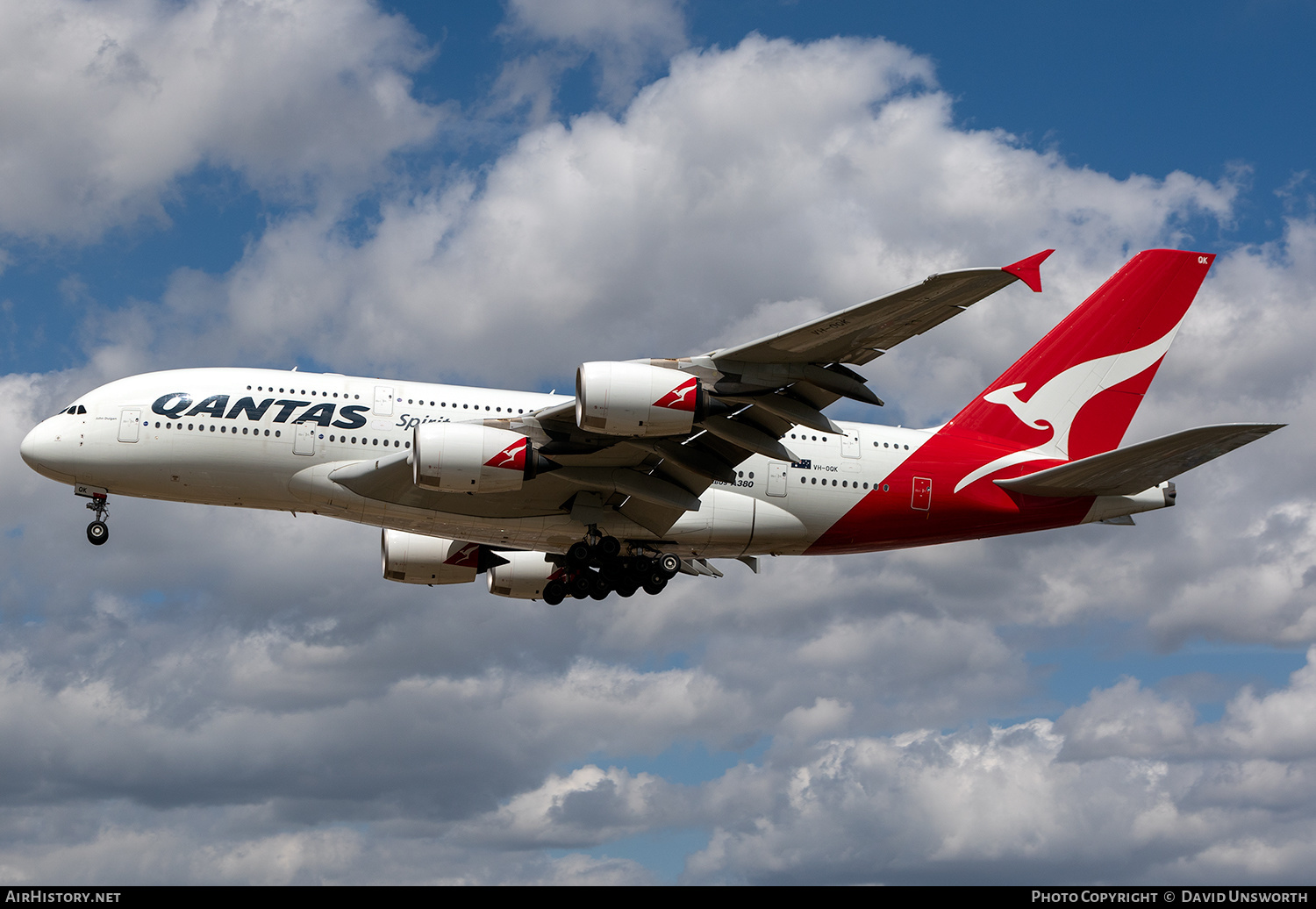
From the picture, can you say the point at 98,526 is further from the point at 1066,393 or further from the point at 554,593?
the point at 1066,393

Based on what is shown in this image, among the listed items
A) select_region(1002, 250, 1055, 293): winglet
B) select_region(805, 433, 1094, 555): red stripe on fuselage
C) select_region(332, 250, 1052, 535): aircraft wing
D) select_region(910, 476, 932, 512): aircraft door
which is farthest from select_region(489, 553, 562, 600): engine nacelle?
select_region(1002, 250, 1055, 293): winglet

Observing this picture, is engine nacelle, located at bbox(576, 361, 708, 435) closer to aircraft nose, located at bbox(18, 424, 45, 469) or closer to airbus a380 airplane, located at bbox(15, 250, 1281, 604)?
airbus a380 airplane, located at bbox(15, 250, 1281, 604)

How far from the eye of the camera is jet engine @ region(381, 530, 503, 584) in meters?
36.2

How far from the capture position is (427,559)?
36250mm

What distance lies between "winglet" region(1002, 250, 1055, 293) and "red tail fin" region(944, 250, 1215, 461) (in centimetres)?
1269

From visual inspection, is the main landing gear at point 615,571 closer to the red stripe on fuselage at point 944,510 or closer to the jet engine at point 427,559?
the red stripe on fuselage at point 944,510

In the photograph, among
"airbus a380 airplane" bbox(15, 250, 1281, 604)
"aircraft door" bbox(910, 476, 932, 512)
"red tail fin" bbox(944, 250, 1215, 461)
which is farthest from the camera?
"red tail fin" bbox(944, 250, 1215, 461)

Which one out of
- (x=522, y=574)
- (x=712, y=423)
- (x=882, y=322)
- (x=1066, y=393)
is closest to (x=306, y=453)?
(x=712, y=423)

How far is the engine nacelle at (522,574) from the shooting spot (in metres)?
37.6

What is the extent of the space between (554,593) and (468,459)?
7.78m

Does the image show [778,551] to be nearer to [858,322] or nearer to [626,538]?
[626,538]

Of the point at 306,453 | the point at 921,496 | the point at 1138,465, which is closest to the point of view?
the point at 306,453
